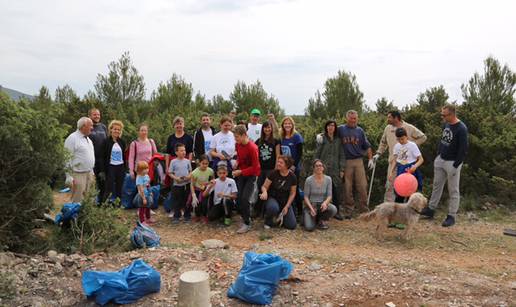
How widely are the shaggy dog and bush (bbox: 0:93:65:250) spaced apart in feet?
14.8

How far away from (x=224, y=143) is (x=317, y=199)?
6.27ft

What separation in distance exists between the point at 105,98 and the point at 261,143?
17700 mm

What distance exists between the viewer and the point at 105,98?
22.4 metres

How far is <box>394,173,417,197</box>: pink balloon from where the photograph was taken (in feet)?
21.5

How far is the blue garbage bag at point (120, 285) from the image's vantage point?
13.3 feet

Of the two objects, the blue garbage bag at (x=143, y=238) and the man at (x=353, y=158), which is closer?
the blue garbage bag at (x=143, y=238)

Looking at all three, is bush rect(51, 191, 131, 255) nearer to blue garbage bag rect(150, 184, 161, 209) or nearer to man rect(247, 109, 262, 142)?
blue garbage bag rect(150, 184, 161, 209)

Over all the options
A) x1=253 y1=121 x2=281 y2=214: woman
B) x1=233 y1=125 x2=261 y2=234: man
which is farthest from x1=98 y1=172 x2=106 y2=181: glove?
x1=253 y1=121 x2=281 y2=214: woman

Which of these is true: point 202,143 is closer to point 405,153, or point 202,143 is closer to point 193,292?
point 405,153

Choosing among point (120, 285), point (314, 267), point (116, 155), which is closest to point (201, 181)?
point (116, 155)

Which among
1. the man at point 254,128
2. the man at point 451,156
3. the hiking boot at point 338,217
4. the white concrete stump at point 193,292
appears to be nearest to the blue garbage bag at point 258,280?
the white concrete stump at point 193,292

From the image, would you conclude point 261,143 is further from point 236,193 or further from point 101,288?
point 101,288

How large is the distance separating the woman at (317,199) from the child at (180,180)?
216 centimetres

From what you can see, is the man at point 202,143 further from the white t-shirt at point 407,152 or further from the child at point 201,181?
the white t-shirt at point 407,152
